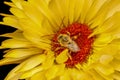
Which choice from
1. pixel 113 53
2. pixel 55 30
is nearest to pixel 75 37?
pixel 55 30

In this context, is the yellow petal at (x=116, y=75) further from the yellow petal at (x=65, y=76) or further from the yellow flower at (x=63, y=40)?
the yellow petal at (x=65, y=76)

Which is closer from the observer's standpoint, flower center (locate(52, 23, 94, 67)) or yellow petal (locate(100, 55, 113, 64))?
yellow petal (locate(100, 55, 113, 64))

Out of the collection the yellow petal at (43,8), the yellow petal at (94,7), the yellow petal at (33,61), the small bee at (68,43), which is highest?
the yellow petal at (43,8)

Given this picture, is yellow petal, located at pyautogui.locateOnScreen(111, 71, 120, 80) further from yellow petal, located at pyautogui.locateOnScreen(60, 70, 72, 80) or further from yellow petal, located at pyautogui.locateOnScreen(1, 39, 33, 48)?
yellow petal, located at pyautogui.locateOnScreen(1, 39, 33, 48)

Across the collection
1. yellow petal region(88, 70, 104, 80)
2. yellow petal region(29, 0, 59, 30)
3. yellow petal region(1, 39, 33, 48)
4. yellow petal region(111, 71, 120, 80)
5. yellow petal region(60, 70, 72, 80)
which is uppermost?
yellow petal region(29, 0, 59, 30)

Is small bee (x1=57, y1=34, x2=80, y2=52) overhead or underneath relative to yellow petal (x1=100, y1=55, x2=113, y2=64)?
overhead

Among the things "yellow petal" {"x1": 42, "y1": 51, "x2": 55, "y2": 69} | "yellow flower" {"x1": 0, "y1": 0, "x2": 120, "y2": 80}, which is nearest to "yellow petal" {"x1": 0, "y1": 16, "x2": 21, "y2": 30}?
"yellow flower" {"x1": 0, "y1": 0, "x2": 120, "y2": 80}

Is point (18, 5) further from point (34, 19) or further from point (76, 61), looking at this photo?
point (76, 61)

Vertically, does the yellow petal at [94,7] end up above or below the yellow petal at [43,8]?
below

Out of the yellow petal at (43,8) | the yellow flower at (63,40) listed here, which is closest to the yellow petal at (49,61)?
the yellow flower at (63,40)
